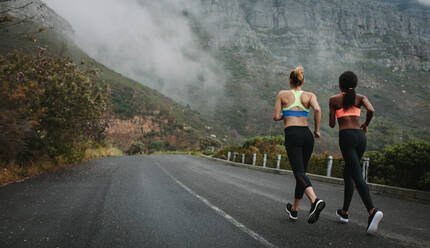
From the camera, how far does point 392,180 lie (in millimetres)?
9969

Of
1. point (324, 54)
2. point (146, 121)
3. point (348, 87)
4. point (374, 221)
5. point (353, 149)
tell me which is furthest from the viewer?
point (324, 54)

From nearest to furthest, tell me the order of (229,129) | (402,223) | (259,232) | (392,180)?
(259,232)
(402,223)
(392,180)
(229,129)

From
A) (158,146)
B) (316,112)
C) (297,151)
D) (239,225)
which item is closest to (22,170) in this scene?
(239,225)

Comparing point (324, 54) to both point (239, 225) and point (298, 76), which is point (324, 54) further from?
point (239, 225)

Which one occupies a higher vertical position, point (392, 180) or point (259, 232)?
point (392, 180)

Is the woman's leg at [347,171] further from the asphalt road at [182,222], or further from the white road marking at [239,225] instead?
the white road marking at [239,225]

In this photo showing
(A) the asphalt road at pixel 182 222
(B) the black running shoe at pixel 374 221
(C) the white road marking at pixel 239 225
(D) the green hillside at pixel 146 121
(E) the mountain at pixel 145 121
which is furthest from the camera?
(D) the green hillside at pixel 146 121

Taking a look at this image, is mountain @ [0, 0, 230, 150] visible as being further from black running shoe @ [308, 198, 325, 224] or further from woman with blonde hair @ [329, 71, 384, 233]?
black running shoe @ [308, 198, 325, 224]

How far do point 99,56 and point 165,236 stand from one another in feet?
556

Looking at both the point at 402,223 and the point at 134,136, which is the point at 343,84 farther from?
the point at 134,136

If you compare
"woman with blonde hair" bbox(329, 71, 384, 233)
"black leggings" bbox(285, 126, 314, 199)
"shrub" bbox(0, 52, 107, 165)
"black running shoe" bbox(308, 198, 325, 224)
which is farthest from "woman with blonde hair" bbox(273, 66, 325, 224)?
"shrub" bbox(0, 52, 107, 165)

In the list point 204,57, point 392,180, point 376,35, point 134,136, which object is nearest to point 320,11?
point 376,35

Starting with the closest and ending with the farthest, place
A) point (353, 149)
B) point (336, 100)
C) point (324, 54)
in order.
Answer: point (353, 149)
point (336, 100)
point (324, 54)

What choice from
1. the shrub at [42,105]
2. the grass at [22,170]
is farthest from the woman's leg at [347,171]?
the grass at [22,170]
